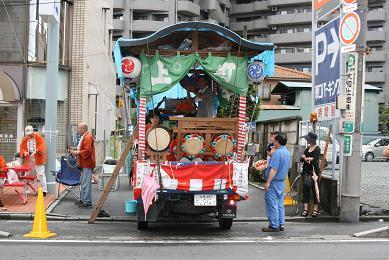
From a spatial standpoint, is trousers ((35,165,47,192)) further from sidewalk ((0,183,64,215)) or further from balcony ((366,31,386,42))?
balcony ((366,31,386,42))

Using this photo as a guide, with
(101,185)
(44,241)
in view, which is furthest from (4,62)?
(44,241)

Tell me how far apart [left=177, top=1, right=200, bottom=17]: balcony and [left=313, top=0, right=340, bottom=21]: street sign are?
155ft

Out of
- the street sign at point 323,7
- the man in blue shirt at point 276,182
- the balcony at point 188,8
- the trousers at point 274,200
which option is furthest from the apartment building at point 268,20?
the trousers at point 274,200

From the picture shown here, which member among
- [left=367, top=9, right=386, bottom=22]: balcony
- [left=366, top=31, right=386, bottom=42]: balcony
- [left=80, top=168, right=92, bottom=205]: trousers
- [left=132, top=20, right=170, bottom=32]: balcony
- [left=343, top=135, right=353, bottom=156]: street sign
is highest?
[left=367, top=9, right=386, bottom=22]: balcony

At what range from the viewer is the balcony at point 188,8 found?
5891cm

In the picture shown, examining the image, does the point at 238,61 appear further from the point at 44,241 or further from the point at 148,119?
the point at 44,241

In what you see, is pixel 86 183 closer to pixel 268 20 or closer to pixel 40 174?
pixel 40 174

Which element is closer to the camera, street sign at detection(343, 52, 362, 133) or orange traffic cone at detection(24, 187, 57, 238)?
orange traffic cone at detection(24, 187, 57, 238)

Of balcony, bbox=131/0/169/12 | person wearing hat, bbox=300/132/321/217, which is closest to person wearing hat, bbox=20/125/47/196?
person wearing hat, bbox=300/132/321/217

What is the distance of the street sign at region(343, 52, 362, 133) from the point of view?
10.6 metres

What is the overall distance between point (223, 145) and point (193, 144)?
0.54 metres

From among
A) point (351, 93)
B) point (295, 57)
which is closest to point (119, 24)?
point (295, 57)

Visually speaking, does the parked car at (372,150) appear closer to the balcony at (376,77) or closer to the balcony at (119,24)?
the balcony at (376,77)

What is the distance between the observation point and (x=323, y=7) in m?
12.4
